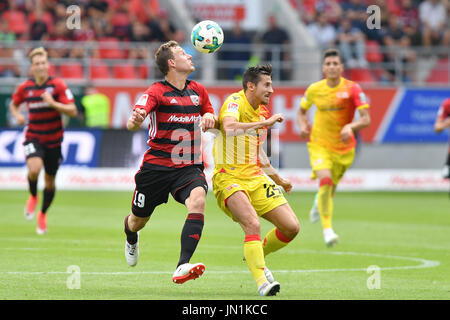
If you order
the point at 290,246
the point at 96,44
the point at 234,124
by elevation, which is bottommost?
the point at 290,246

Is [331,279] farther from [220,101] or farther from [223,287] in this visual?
[220,101]

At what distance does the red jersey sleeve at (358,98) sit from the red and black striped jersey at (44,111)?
4395 millimetres

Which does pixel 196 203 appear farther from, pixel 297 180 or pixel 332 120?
pixel 297 180

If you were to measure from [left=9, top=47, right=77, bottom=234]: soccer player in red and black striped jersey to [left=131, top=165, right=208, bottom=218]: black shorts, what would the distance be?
203 inches

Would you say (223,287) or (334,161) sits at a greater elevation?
(334,161)

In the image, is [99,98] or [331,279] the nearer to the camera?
[331,279]

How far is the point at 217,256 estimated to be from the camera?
457 inches

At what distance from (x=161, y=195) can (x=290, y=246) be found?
14.3 feet

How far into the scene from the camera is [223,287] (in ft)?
28.8

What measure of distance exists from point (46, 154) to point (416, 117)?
15463mm

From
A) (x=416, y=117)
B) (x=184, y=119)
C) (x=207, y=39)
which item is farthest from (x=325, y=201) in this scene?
(x=416, y=117)

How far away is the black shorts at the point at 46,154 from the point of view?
14.0 meters
